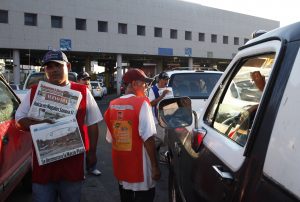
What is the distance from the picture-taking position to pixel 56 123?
3414 mm

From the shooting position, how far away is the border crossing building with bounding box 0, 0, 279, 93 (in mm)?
39469

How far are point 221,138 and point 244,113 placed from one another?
0.20m

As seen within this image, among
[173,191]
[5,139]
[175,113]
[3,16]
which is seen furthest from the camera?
[3,16]

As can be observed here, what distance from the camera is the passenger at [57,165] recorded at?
137 inches

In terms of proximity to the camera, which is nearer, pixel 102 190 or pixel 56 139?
pixel 56 139

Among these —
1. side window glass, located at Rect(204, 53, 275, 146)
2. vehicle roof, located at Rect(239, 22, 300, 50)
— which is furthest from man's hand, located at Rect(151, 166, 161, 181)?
vehicle roof, located at Rect(239, 22, 300, 50)

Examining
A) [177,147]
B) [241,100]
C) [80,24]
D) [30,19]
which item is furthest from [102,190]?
[80,24]

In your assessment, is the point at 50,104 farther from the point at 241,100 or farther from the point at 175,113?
the point at 241,100

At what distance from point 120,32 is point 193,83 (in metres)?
38.9

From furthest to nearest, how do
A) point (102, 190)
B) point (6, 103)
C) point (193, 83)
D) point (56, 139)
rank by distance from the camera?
point (193, 83) < point (102, 190) < point (6, 103) < point (56, 139)

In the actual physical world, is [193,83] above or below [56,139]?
above

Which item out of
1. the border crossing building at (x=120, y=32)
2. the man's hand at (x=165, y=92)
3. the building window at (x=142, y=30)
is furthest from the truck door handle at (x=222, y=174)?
the building window at (x=142, y=30)

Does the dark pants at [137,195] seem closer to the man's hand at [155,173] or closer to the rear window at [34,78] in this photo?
the man's hand at [155,173]

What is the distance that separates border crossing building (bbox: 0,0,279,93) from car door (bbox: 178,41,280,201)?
37202 millimetres
